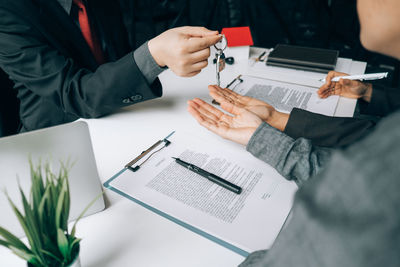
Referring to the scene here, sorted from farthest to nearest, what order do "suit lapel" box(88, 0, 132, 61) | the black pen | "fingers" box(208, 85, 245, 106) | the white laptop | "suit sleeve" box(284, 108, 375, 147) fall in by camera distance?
1. "suit lapel" box(88, 0, 132, 61)
2. "fingers" box(208, 85, 245, 106)
3. "suit sleeve" box(284, 108, 375, 147)
4. the black pen
5. the white laptop

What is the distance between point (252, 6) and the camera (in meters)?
3.58

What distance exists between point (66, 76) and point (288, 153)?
2.64 feet

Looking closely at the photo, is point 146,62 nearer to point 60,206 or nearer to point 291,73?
point 60,206

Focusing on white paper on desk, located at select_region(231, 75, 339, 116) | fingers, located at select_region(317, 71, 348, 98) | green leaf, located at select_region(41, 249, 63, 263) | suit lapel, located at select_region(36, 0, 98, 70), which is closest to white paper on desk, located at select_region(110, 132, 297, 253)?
green leaf, located at select_region(41, 249, 63, 263)

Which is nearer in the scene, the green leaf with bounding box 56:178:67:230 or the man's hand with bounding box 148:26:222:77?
the green leaf with bounding box 56:178:67:230

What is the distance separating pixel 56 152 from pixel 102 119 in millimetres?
461

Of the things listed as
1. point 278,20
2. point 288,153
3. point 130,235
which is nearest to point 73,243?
point 130,235

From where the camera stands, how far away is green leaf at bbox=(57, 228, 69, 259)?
1.35 feet

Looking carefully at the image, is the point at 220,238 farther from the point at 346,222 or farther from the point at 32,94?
the point at 32,94

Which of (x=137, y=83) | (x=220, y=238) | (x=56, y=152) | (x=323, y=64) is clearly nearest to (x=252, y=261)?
(x=220, y=238)

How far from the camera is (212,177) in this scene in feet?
2.23

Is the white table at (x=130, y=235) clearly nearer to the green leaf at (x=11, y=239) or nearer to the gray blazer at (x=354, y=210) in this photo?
the green leaf at (x=11, y=239)

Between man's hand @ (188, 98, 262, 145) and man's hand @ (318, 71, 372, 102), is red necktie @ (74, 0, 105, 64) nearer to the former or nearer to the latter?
man's hand @ (188, 98, 262, 145)

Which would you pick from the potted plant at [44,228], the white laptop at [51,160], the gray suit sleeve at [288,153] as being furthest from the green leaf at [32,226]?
the gray suit sleeve at [288,153]
